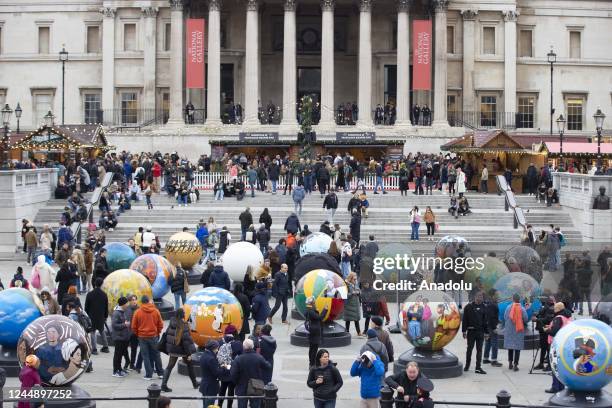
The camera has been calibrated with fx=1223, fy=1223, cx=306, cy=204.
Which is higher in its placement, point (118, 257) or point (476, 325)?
point (118, 257)

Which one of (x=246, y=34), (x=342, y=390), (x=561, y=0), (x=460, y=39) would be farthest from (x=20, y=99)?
(x=342, y=390)

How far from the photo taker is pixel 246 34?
70375 millimetres

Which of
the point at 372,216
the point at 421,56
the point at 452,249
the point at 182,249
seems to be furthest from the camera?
the point at 421,56

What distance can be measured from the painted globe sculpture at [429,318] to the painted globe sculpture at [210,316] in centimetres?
329

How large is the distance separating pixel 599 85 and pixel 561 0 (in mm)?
5788

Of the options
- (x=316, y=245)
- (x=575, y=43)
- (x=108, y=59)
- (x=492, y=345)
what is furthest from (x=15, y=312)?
(x=575, y=43)

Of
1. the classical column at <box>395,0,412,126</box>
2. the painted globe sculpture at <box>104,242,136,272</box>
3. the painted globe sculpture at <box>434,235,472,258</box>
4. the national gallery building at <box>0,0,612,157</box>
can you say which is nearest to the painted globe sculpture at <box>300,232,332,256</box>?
the painted globe sculpture at <box>434,235,472,258</box>

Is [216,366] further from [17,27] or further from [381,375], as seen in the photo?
[17,27]

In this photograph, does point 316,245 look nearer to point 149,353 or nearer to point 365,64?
point 149,353

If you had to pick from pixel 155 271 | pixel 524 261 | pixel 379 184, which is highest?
pixel 379 184

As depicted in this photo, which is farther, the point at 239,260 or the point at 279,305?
the point at 239,260

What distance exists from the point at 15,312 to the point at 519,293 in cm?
1028

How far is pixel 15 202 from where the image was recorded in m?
45.5

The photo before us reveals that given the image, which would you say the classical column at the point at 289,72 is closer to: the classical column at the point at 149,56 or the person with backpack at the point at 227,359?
the classical column at the point at 149,56
